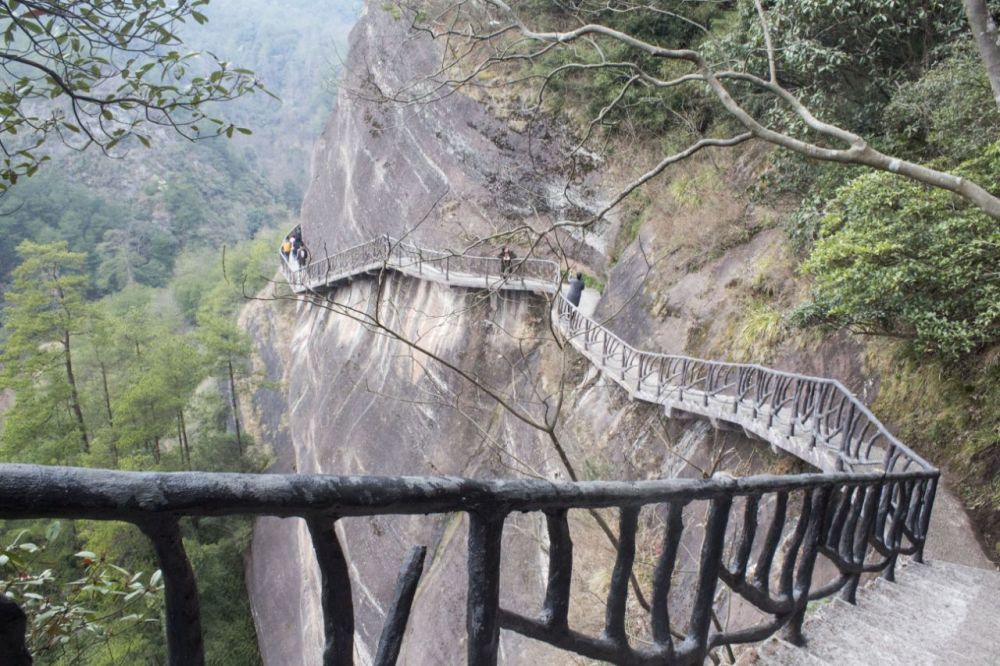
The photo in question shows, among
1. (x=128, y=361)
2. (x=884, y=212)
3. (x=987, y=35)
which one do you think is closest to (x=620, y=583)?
(x=987, y=35)

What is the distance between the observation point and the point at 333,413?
19531 millimetres

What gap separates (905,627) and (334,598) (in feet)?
12.7

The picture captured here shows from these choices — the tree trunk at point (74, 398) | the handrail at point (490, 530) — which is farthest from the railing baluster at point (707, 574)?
the tree trunk at point (74, 398)

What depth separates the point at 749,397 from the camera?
895 cm

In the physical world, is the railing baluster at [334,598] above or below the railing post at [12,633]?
below

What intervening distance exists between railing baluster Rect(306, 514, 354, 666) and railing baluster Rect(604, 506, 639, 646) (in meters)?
0.83

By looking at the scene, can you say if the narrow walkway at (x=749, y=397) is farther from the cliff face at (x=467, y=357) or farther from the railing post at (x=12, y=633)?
the railing post at (x=12, y=633)

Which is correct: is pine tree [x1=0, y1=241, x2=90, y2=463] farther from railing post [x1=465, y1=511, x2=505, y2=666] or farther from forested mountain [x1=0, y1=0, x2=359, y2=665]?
railing post [x1=465, y1=511, x2=505, y2=666]

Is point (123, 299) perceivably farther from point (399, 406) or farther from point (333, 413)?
point (399, 406)

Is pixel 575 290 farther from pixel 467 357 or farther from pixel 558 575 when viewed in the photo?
pixel 558 575

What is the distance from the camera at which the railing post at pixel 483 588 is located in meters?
1.24

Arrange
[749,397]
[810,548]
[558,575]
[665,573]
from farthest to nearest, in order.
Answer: [749,397], [810,548], [665,573], [558,575]

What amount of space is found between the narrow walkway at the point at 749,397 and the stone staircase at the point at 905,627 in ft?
2.98

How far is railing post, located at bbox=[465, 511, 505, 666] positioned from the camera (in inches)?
48.8
